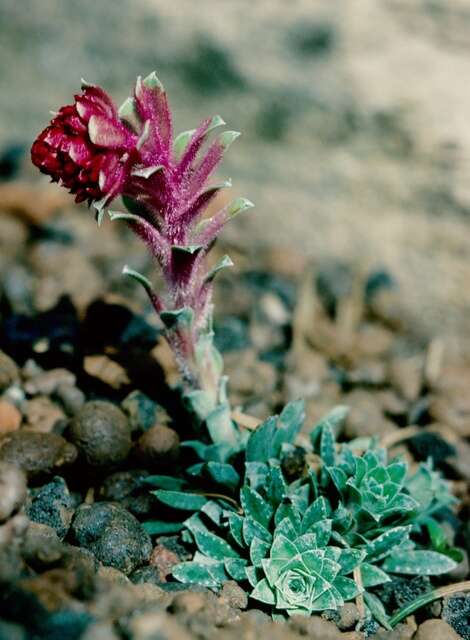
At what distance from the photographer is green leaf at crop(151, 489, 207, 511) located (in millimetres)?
2568

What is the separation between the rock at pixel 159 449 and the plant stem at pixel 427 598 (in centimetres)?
99

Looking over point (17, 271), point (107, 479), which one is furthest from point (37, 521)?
point (17, 271)

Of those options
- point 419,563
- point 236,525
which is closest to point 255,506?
point 236,525

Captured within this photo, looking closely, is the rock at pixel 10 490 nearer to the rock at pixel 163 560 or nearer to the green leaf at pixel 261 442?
the rock at pixel 163 560

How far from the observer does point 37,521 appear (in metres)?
2.48

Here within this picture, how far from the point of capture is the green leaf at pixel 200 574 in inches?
95.2

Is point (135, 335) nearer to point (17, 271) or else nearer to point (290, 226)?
point (17, 271)

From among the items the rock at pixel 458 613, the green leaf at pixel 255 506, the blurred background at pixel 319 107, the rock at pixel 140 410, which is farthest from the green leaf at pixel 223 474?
the blurred background at pixel 319 107

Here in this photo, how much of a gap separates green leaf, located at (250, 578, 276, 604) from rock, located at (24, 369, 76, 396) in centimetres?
130

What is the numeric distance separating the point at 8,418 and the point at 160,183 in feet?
3.92

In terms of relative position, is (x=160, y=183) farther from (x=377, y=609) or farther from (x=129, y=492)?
(x=377, y=609)

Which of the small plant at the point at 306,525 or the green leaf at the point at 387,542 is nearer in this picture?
the small plant at the point at 306,525

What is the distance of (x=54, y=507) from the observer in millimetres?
2521

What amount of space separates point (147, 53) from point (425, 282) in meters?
2.32
